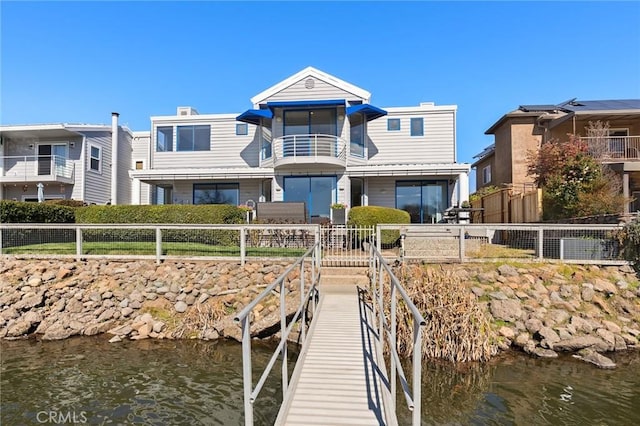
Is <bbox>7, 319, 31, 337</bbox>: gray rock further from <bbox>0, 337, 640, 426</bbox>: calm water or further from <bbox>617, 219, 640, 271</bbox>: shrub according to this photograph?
<bbox>617, 219, 640, 271</bbox>: shrub

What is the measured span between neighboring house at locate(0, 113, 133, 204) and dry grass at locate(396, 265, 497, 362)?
21.3m

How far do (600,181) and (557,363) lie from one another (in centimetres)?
904

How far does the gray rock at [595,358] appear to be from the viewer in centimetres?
708

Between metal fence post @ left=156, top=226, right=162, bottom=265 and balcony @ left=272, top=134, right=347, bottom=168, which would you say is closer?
metal fence post @ left=156, top=226, right=162, bottom=265

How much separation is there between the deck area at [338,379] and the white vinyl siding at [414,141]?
1335cm

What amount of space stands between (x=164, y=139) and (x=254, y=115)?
6157 millimetres

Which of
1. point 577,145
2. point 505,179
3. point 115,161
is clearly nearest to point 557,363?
point 577,145

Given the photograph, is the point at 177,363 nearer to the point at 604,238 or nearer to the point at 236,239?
the point at 236,239

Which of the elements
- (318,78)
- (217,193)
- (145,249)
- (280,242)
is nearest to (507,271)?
(280,242)

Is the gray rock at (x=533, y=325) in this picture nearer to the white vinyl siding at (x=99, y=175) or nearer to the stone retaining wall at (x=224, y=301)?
the stone retaining wall at (x=224, y=301)

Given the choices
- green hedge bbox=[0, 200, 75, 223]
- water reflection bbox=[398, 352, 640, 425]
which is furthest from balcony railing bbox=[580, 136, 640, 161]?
green hedge bbox=[0, 200, 75, 223]

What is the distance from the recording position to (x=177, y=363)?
23.8 feet

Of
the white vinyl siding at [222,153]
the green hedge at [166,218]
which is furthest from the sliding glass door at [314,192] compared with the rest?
the green hedge at [166,218]

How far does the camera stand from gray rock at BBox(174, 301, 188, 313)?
9.37m
